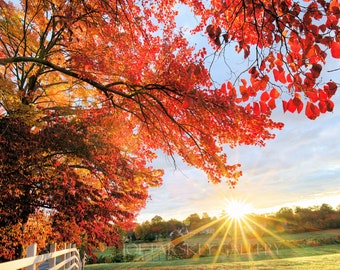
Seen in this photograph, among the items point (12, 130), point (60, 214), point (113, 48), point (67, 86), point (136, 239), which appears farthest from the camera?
point (136, 239)

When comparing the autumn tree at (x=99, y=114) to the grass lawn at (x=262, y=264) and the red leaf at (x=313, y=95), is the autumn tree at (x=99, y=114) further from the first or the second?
the grass lawn at (x=262, y=264)

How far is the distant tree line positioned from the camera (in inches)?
1569

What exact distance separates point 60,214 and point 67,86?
5.68 m

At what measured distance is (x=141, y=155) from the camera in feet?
47.5

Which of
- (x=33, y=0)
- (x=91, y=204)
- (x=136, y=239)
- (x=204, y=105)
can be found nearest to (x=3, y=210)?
(x=91, y=204)

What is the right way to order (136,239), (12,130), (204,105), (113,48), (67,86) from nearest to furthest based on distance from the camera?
(204,105) < (12,130) < (113,48) < (67,86) < (136,239)

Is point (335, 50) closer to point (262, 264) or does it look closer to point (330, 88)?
point (330, 88)

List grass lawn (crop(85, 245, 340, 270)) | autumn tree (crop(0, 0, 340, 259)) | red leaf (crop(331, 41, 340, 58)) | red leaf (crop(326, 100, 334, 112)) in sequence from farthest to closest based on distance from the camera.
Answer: grass lawn (crop(85, 245, 340, 270)) < autumn tree (crop(0, 0, 340, 259)) < red leaf (crop(326, 100, 334, 112)) < red leaf (crop(331, 41, 340, 58))

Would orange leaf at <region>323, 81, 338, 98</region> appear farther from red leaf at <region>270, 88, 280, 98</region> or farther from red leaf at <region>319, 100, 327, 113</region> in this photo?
red leaf at <region>270, 88, 280, 98</region>

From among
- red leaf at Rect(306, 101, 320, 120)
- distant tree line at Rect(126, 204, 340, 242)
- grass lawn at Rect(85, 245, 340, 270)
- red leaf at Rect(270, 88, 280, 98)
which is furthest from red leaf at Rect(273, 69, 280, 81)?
distant tree line at Rect(126, 204, 340, 242)

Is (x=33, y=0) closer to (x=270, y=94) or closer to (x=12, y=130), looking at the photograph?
(x=12, y=130)

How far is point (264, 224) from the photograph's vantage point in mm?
40500

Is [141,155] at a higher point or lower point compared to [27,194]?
higher

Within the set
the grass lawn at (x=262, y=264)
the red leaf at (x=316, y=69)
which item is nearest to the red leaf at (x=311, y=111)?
the red leaf at (x=316, y=69)
